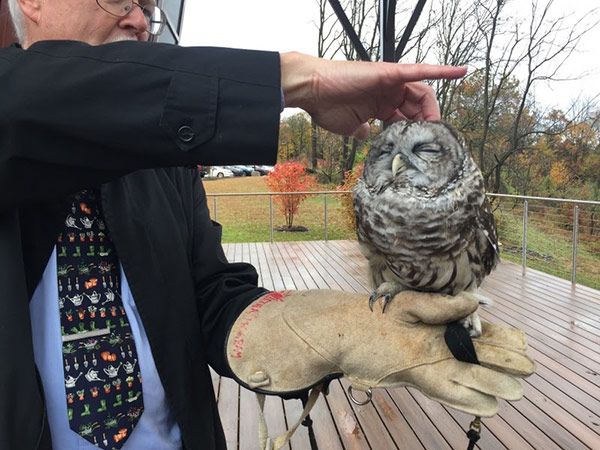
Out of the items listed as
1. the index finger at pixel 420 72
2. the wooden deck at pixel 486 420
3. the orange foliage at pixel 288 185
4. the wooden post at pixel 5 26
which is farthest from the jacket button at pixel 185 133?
the orange foliage at pixel 288 185

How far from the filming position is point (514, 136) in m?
13.9

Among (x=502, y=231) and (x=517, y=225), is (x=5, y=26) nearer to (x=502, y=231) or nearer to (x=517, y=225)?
(x=502, y=231)

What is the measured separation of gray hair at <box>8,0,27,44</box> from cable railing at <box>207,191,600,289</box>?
5788mm

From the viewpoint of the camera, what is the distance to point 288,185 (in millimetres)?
12867

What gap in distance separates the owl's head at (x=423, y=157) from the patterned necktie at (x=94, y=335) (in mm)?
1117

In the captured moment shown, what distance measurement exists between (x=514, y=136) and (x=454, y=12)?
5.10 m

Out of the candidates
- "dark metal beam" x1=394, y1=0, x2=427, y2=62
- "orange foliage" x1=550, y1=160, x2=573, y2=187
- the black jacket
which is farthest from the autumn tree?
the black jacket

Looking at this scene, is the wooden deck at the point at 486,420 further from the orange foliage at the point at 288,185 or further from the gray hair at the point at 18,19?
the orange foliage at the point at 288,185

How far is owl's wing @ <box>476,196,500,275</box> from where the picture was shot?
5.84 ft

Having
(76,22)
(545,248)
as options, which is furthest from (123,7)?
(545,248)

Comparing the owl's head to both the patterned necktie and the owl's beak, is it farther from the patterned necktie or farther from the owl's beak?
the patterned necktie

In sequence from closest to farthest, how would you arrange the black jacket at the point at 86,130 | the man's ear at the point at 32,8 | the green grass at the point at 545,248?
the black jacket at the point at 86,130 < the man's ear at the point at 32,8 < the green grass at the point at 545,248

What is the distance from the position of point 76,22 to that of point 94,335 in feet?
2.83

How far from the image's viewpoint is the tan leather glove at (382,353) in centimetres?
133
